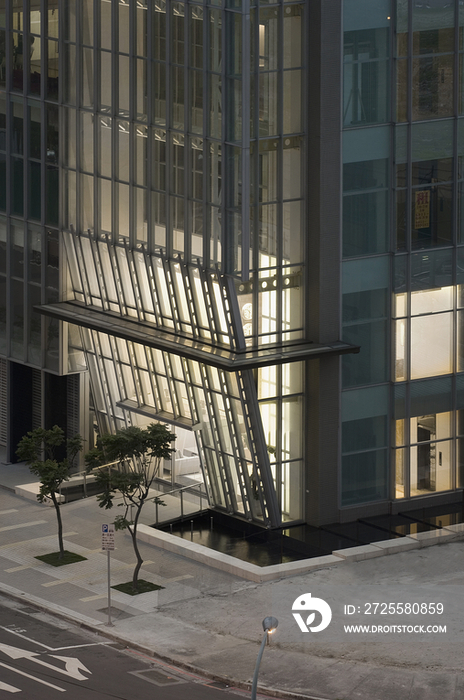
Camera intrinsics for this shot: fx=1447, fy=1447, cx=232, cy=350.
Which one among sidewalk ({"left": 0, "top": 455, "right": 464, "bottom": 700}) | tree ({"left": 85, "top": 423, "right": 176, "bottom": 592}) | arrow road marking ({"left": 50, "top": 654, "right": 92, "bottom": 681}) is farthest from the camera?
tree ({"left": 85, "top": 423, "right": 176, "bottom": 592})

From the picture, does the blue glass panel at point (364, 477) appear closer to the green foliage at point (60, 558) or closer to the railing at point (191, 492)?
the railing at point (191, 492)

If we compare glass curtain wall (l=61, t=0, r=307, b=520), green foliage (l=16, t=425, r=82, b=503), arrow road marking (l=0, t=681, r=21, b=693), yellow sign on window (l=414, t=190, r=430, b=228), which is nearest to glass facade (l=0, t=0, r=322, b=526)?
glass curtain wall (l=61, t=0, r=307, b=520)

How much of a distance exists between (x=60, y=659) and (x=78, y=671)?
3.39 ft

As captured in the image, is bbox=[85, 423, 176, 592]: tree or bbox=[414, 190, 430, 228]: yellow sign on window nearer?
bbox=[85, 423, 176, 592]: tree

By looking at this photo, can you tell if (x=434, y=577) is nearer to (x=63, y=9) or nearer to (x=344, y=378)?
(x=344, y=378)

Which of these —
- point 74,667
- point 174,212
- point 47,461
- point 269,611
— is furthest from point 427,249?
point 74,667

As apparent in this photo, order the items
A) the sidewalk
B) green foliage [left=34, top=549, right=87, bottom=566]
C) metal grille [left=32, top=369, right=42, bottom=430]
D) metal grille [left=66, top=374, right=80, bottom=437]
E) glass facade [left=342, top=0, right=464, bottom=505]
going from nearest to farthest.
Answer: the sidewalk < green foliage [left=34, top=549, right=87, bottom=566] < glass facade [left=342, top=0, right=464, bottom=505] < metal grille [left=66, top=374, right=80, bottom=437] < metal grille [left=32, top=369, right=42, bottom=430]

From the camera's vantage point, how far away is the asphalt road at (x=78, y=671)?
110ft

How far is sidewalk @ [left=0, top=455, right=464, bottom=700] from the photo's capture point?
34.2m

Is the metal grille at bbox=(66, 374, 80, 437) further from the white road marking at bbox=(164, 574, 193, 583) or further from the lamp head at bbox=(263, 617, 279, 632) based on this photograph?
the lamp head at bbox=(263, 617, 279, 632)

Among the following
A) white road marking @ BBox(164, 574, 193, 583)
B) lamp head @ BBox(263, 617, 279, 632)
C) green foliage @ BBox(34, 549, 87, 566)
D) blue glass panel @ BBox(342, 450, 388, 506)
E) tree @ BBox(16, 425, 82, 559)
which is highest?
lamp head @ BBox(263, 617, 279, 632)

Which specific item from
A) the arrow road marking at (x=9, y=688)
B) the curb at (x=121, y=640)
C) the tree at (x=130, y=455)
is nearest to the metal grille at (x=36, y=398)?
the tree at (x=130, y=455)

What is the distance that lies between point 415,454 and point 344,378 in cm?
396

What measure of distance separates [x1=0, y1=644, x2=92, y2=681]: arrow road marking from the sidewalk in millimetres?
1833
